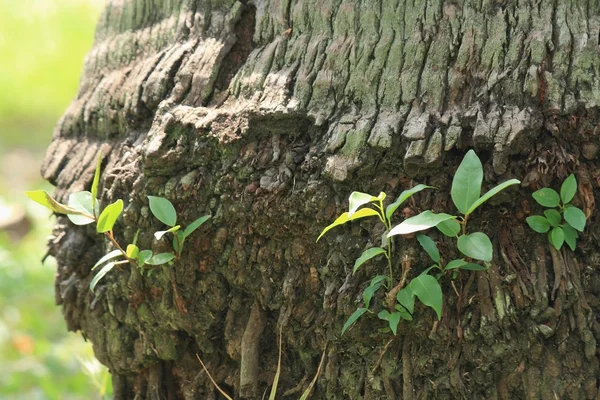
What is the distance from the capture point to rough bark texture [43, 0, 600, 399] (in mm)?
1375

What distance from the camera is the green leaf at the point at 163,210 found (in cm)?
153

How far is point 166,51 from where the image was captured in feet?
5.83

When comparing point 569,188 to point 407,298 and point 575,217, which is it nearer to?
point 575,217

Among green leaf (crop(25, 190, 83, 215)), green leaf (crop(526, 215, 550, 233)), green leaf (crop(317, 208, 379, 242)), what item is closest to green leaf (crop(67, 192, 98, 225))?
green leaf (crop(25, 190, 83, 215))

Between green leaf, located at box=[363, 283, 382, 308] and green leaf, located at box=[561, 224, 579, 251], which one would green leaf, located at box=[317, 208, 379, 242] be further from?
green leaf, located at box=[561, 224, 579, 251]

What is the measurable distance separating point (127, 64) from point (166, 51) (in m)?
0.19

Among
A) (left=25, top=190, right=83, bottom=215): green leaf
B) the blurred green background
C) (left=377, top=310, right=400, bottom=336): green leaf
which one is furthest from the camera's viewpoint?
the blurred green background

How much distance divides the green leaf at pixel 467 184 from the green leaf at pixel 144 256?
0.71m

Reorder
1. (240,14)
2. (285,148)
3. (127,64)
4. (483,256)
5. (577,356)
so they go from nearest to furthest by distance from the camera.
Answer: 1. (483,256)
2. (577,356)
3. (285,148)
4. (240,14)
5. (127,64)

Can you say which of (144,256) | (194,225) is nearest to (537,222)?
A: (194,225)

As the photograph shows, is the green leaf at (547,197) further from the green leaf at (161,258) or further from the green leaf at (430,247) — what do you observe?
the green leaf at (161,258)

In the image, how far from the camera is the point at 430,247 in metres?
1.37

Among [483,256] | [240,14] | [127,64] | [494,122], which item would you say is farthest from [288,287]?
[127,64]

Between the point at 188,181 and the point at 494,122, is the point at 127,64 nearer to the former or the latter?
the point at 188,181
